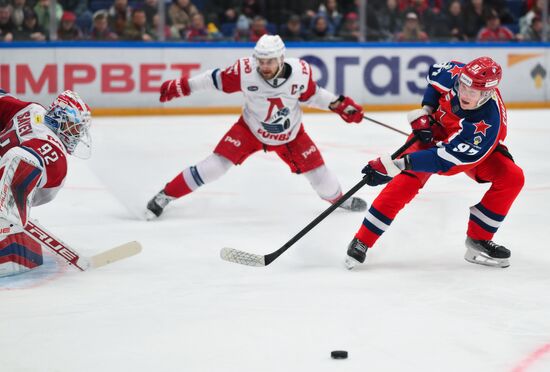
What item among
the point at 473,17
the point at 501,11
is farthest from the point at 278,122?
the point at 501,11

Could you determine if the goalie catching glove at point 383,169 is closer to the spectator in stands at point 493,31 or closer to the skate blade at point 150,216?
the skate blade at point 150,216

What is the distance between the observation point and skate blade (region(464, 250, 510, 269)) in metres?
4.05

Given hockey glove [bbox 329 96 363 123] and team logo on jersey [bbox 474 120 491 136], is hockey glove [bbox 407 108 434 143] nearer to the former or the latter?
team logo on jersey [bbox 474 120 491 136]

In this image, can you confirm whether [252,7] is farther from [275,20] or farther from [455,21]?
[455,21]

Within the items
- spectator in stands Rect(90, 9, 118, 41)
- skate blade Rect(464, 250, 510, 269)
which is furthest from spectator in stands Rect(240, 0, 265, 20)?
skate blade Rect(464, 250, 510, 269)

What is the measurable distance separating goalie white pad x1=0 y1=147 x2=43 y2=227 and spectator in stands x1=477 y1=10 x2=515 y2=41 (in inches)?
280

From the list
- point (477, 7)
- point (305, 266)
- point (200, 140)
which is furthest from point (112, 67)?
point (305, 266)

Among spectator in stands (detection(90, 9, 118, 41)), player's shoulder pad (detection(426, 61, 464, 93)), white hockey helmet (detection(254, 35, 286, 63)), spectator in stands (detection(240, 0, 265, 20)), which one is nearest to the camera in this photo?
player's shoulder pad (detection(426, 61, 464, 93))

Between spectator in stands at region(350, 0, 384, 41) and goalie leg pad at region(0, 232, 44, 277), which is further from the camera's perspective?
spectator in stands at region(350, 0, 384, 41)

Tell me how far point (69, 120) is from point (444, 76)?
163 centimetres

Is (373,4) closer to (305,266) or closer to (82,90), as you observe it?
(82,90)

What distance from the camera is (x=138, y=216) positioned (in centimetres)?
513

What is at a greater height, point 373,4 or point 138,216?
point 373,4

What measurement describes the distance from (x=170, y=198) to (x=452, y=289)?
6.24 ft
